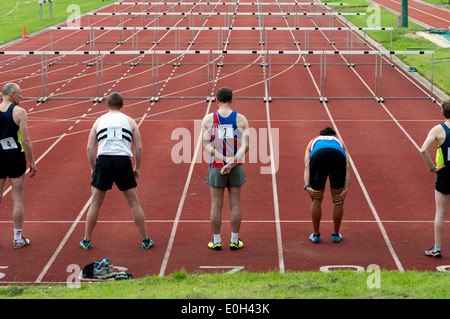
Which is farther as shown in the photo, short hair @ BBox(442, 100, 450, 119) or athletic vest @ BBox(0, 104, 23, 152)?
athletic vest @ BBox(0, 104, 23, 152)

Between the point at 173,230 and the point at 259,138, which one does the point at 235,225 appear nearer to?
the point at 173,230

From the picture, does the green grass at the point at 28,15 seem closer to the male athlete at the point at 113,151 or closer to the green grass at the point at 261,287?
the male athlete at the point at 113,151

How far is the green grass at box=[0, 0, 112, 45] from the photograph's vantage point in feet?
132

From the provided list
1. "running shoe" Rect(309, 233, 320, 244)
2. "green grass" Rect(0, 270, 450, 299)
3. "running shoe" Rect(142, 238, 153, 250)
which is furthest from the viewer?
"running shoe" Rect(309, 233, 320, 244)

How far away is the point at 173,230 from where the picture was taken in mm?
10438

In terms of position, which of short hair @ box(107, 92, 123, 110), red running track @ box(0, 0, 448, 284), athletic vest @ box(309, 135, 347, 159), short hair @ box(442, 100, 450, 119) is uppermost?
short hair @ box(107, 92, 123, 110)

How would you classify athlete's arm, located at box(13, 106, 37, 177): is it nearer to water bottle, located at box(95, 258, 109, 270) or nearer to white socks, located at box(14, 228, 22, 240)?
white socks, located at box(14, 228, 22, 240)

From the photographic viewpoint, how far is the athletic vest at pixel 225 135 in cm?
934

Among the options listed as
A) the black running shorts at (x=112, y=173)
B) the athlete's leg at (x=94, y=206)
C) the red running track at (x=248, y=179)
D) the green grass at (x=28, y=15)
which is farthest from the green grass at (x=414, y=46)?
the green grass at (x=28, y=15)

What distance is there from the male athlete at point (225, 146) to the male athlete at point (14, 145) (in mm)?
2219

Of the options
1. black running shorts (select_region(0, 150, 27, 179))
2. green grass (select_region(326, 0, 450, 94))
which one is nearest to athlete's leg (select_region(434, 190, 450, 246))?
black running shorts (select_region(0, 150, 27, 179))

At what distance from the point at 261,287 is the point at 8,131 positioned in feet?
13.5

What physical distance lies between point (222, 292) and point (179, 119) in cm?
1184
